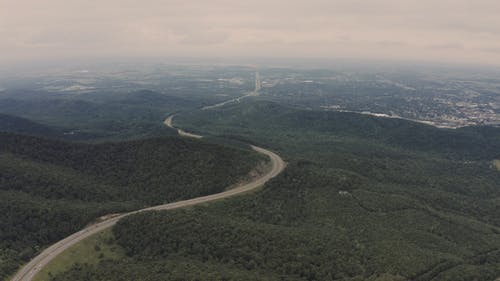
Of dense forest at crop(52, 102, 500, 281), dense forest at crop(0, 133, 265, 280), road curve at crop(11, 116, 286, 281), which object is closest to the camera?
dense forest at crop(52, 102, 500, 281)

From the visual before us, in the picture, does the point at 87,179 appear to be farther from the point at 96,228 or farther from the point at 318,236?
the point at 318,236

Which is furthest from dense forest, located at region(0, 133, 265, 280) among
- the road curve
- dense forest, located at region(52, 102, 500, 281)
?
dense forest, located at region(52, 102, 500, 281)

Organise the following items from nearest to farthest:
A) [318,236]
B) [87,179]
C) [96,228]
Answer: [318,236], [96,228], [87,179]

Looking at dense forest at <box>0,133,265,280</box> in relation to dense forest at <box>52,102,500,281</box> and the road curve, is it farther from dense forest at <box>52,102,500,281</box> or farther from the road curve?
dense forest at <box>52,102,500,281</box>

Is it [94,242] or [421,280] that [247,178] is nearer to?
[94,242]

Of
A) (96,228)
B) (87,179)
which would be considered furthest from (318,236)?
(87,179)

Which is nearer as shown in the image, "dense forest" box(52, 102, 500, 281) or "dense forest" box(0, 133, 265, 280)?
"dense forest" box(52, 102, 500, 281)

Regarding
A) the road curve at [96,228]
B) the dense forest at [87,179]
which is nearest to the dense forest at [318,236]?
the road curve at [96,228]

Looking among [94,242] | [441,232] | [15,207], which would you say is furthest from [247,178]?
[15,207]

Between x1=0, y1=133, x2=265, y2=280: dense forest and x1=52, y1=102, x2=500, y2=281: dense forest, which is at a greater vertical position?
x1=0, y1=133, x2=265, y2=280: dense forest
